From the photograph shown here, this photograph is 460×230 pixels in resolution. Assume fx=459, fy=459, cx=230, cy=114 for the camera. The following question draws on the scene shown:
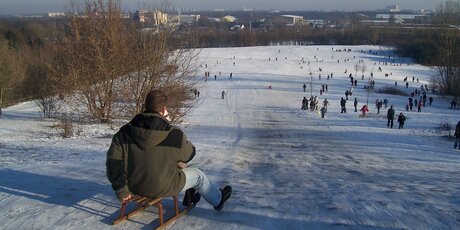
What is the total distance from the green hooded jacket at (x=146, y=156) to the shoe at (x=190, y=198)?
86 centimetres

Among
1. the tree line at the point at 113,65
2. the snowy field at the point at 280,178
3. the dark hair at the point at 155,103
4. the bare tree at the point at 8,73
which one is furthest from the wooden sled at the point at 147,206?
the bare tree at the point at 8,73

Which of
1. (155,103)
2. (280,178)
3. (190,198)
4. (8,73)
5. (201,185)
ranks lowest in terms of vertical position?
(8,73)

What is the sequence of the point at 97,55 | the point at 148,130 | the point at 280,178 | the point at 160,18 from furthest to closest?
the point at 97,55, the point at 160,18, the point at 280,178, the point at 148,130

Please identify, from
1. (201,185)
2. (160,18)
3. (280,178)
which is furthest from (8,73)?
(201,185)

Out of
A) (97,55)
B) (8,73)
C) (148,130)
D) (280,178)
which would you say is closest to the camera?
(148,130)

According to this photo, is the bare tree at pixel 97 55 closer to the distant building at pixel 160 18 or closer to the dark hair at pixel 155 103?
the distant building at pixel 160 18

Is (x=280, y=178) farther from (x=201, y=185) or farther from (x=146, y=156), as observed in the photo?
(x=146, y=156)

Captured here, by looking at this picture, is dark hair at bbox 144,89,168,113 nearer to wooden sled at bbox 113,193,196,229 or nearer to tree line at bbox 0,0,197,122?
wooden sled at bbox 113,193,196,229

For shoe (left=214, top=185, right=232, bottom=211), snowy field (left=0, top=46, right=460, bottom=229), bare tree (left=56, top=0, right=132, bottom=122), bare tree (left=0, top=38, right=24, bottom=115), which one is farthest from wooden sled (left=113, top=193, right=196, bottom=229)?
bare tree (left=0, top=38, right=24, bottom=115)

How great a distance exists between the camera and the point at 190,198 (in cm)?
606

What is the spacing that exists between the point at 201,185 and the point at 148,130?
116cm

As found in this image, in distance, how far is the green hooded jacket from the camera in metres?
4.94

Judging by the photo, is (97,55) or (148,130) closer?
(148,130)

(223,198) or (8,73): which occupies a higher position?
(223,198)
